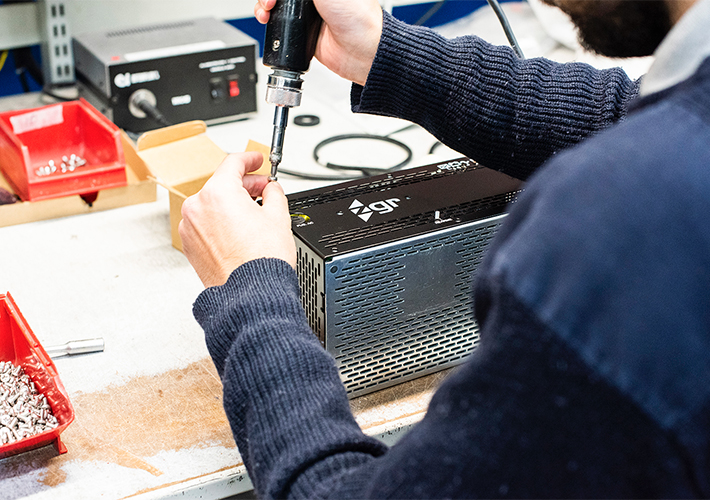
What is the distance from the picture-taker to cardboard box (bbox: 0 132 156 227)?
1.22 metres

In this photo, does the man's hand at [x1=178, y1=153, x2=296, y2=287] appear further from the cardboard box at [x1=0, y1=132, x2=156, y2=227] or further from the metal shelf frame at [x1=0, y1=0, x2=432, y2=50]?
the metal shelf frame at [x1=0, y1=0, x2=432, y2=50]

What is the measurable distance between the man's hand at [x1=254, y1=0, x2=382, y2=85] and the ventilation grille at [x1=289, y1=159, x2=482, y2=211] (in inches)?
6.4

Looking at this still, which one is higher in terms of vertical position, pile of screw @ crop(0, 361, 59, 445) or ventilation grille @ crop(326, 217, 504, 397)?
ventilation grille @ crop(326, 217, 504, 397)

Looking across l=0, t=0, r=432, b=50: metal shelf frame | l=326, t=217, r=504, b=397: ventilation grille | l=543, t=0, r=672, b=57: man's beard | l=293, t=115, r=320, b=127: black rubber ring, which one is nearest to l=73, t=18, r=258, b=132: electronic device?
l=293, t=115, r=320, b=127: black rubber ring

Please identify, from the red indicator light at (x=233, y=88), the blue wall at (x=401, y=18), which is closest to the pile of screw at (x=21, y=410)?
the red indicator light at (x=233, y=88)

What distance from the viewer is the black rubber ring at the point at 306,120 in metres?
1.64

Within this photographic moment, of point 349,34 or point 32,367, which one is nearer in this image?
point 32,367

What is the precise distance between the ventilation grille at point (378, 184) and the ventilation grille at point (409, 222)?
10cm

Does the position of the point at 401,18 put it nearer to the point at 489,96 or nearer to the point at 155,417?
the point at 489,96

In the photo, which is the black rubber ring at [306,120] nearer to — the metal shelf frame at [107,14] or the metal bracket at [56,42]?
the metal shelf frame at [107,14]

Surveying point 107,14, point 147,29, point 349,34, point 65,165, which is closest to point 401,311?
point 349,34

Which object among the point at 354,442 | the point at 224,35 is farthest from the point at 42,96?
the point at 354,442

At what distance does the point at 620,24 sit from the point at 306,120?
1206mm

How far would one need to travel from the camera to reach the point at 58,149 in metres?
1.41
